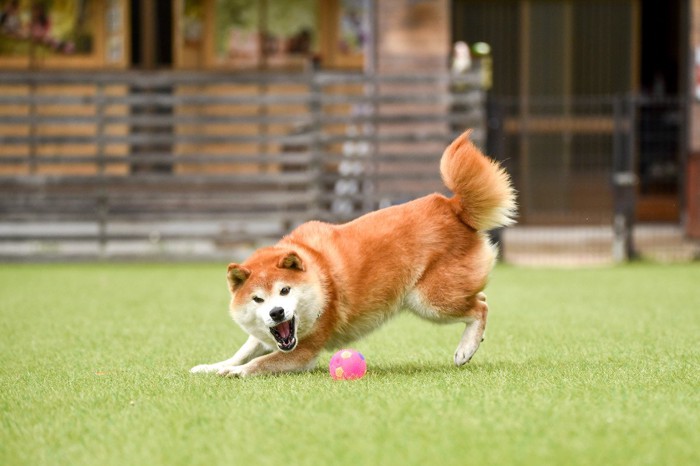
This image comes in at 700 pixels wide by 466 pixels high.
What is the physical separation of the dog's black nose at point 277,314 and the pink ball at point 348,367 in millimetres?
286

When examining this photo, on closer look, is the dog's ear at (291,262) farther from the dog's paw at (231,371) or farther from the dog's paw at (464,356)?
the dog's paw at (464,356)

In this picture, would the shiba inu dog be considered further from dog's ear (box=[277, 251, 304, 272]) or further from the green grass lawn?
the green grass lawn

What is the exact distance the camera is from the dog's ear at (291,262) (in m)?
4.14

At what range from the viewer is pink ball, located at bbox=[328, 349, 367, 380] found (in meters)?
4.06

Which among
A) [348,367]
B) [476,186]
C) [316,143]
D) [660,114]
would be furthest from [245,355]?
[660,114]

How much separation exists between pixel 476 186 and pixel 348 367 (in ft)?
3.28

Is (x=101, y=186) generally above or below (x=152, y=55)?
below

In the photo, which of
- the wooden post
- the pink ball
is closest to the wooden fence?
the wooden post

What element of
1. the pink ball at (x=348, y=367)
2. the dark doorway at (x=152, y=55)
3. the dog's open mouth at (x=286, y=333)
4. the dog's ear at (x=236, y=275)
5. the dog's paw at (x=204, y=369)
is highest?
the dark doorway at (x=152, y=55)

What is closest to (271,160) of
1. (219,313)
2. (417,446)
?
(219,313)

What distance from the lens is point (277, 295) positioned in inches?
161

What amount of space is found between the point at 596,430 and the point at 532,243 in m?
8.46

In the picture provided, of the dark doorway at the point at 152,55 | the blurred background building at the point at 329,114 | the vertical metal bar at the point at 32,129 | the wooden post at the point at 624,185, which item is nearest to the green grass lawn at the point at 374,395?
the wooden post at the point at 624,185

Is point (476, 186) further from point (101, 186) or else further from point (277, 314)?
point (101, 186)
